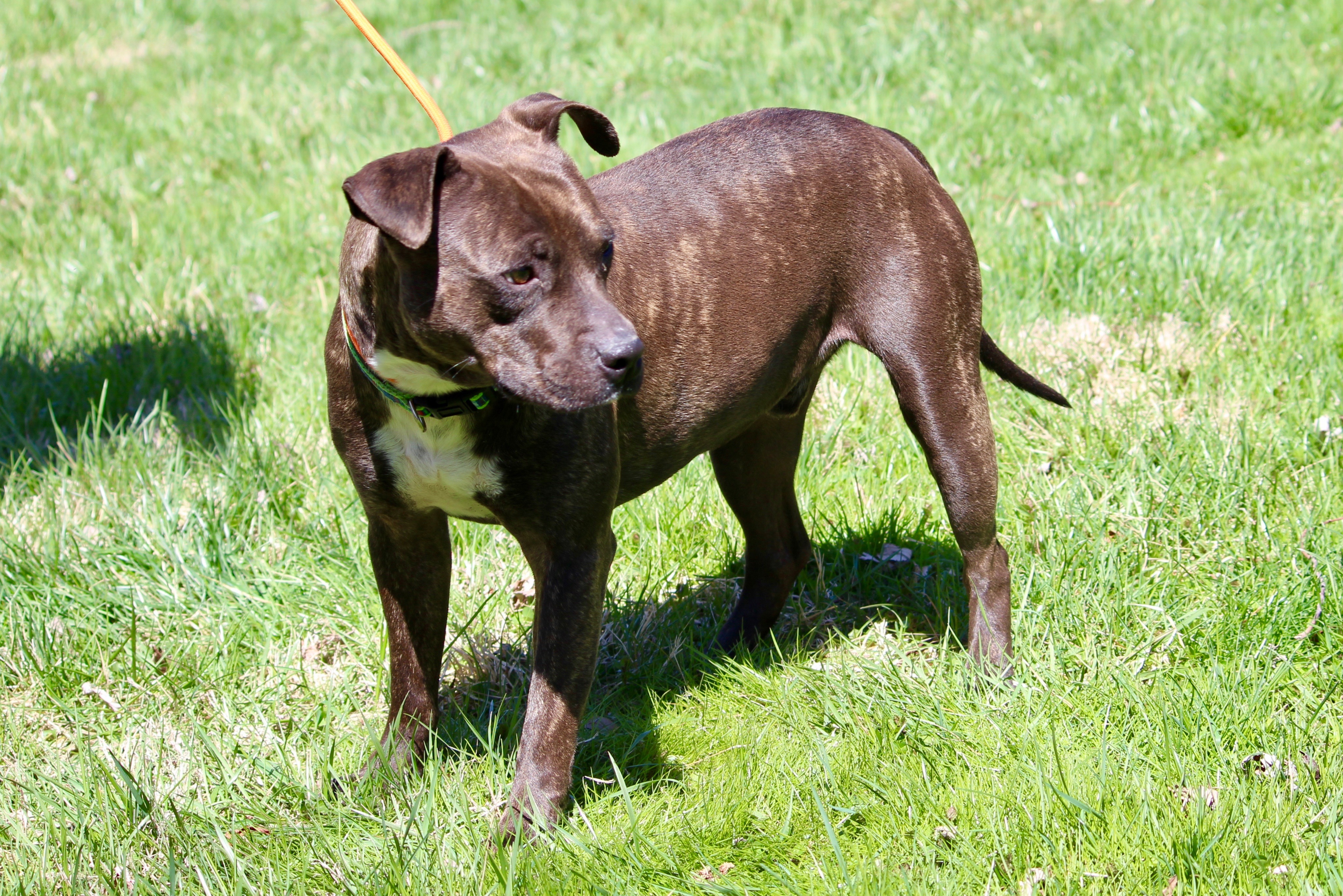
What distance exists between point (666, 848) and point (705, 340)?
4.00 feet

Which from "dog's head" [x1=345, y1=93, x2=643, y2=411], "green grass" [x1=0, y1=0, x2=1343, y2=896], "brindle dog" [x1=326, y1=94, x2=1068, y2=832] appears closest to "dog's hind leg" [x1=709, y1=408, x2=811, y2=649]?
"brindle dog" [x1=326, y1=94, x2=1068, y2=832]

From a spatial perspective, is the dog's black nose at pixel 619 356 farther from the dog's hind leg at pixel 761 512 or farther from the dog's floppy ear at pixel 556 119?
the dog's hind leg at pixel 761 512

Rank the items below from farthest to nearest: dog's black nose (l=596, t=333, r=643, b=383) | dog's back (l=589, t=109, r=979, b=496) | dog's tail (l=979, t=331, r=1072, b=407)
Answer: dog's tail (l=979, t=331, r=1072, b=407) → dog's back (l=589, t=109, r=979, b=496) → dog's black nose (l=596, t=333, r=643, b=383)

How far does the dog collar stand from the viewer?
2.62 m

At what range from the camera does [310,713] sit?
128 inches

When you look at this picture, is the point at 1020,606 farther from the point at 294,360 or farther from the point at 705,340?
the point at 294,360

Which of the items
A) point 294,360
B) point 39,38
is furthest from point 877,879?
point 39,38

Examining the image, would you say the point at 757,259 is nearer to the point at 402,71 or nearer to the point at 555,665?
the point at 402,71

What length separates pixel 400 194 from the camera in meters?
2.31

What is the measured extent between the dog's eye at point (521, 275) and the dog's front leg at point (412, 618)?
76 centimetres

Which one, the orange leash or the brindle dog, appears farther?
the orange leash

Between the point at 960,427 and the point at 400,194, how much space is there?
1.69 metres

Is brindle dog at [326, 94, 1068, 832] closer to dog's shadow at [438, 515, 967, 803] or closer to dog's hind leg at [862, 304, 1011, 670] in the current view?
dog's hind leg at [862, 304, 1011, 670]

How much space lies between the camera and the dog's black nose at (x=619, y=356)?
95.7 inches
